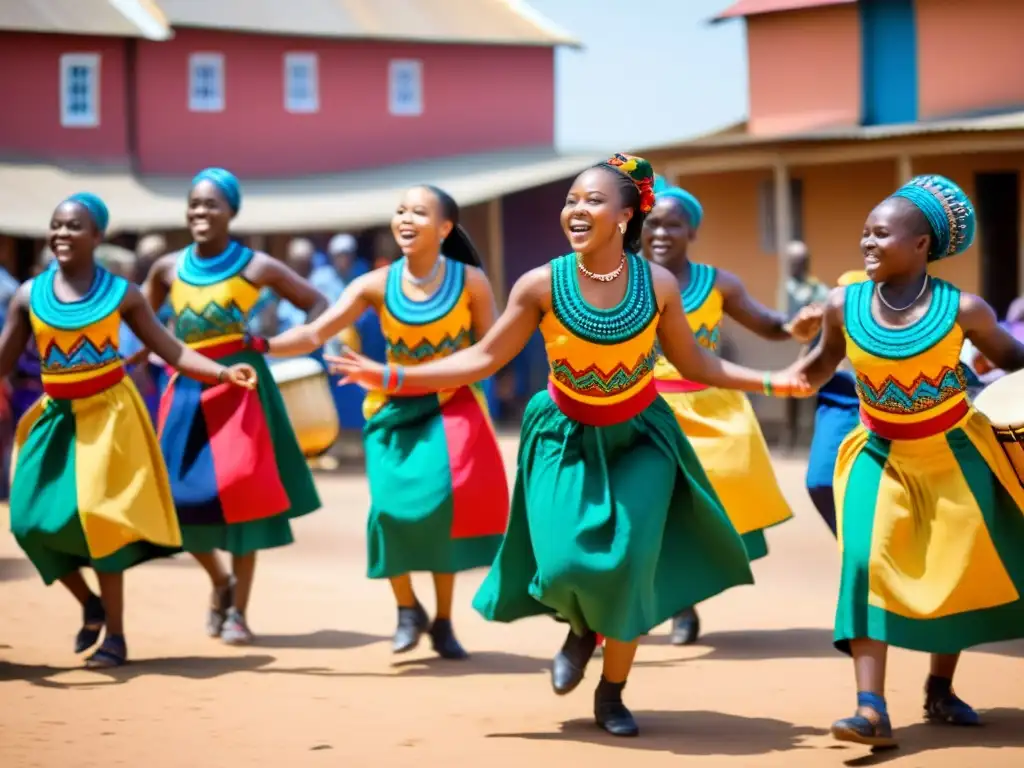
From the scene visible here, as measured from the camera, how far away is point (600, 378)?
272 inches

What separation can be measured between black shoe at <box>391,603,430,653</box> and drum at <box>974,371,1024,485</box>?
294 cm

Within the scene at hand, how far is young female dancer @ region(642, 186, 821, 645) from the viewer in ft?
29.7

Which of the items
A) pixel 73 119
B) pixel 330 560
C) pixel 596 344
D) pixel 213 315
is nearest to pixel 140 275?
pixel 330 560

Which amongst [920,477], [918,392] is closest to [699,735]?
[920,477]

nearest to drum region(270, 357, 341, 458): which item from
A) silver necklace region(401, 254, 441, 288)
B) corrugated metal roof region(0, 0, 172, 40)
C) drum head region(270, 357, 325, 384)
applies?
drum head region(270, 357, 325, 384)

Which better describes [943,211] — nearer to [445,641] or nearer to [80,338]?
[445,641]

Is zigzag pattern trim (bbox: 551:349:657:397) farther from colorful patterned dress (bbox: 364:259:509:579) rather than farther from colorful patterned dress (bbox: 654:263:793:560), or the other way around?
colorful patterned dress (bbox: 654:263:793:560)

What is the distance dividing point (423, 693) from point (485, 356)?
5.31 ft

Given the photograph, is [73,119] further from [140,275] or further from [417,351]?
[417,351]

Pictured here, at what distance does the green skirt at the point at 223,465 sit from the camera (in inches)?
361

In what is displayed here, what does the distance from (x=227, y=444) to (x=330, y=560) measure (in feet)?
11.2

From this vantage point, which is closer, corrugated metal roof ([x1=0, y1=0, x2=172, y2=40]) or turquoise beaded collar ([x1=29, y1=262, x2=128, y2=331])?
turquoise beaded collar ([x1=29, y1=262, x2=128, y2=331])

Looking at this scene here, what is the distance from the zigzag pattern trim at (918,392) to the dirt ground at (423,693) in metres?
1.18

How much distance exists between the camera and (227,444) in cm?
923
